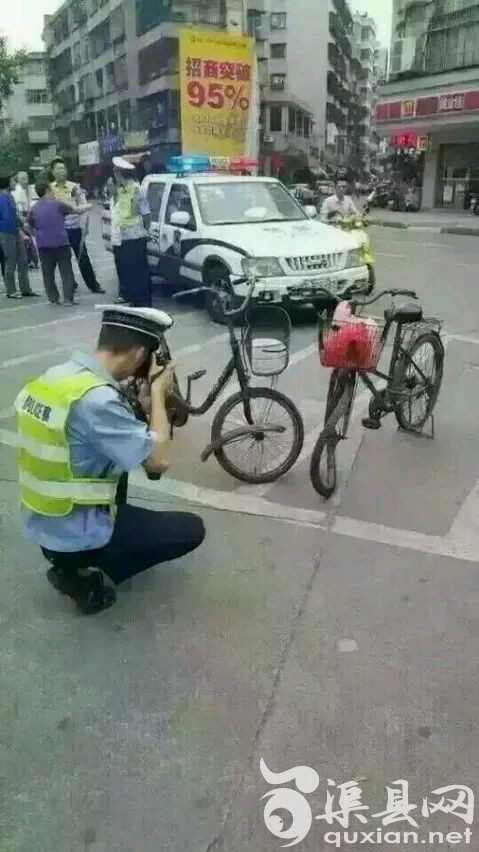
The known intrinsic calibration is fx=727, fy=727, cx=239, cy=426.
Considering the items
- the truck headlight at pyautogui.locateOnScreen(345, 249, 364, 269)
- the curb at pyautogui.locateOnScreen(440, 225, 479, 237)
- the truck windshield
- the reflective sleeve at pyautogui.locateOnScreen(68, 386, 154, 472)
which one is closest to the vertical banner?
the curb at pyautogui.locateOnScreen(440, 225, 479, 237)

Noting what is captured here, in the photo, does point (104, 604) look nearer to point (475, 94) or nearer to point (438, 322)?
point (438, 322)

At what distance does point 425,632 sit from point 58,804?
1564 mm

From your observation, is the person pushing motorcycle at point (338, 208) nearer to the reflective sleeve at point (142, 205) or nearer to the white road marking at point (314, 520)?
the reflective sleeve at point (142, 205)

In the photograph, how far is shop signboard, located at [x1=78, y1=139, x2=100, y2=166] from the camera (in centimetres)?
2297

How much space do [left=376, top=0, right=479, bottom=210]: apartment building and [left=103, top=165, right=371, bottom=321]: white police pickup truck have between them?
22.5 meters

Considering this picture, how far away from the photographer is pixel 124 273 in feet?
30.0

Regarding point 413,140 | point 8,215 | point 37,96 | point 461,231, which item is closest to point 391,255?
point 461,231

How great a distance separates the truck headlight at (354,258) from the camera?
8.60 metres

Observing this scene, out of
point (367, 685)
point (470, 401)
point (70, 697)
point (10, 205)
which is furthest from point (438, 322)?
point (10, 205)

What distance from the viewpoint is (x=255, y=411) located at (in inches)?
170

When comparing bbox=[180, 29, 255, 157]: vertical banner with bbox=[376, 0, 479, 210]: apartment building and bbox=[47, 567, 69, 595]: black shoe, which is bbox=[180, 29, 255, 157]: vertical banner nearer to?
bbox=[376, 0, 479, 210]: apartment building

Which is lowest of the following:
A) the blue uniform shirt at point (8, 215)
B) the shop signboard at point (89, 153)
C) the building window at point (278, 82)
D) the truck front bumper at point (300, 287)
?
the truck front bumper at point (300, 287)

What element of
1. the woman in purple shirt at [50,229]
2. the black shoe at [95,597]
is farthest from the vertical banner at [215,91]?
the black shoe at [95,597]

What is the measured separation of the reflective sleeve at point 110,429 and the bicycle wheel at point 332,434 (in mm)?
1578
